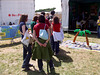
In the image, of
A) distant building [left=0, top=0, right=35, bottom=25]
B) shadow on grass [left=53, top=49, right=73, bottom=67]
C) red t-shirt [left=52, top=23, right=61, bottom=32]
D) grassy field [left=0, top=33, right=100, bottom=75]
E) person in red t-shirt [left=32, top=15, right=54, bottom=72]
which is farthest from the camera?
distant building [left=0, top=0, right=35, bottom=25]

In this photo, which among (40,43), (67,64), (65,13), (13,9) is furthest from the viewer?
(13,9)

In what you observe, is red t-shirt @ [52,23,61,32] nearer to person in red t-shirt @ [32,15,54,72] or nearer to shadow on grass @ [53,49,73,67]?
shadow on grass @ [53,49,73,67]

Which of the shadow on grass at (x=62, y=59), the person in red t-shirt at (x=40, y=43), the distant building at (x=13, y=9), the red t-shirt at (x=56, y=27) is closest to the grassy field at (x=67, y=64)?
the shadow on grass at (x=62, y=59)

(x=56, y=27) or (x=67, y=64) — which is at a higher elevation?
(x=56, y=27)

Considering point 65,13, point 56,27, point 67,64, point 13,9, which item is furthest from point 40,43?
point 13,9

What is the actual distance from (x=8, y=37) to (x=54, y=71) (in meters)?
4.55

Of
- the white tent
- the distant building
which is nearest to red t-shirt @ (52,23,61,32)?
the white tent

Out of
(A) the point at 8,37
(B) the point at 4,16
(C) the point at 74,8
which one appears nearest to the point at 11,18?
(B) the point at 4,16

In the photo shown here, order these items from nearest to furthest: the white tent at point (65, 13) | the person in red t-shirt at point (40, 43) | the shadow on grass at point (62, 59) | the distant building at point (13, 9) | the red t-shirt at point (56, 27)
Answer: the person in red t-shirt at point (40, 43) → the shadow on grass at point (62, 59) → the red t-shirt at point (56, 27) → the white tent at point (65, 13) → the distant building at point (13, 9)

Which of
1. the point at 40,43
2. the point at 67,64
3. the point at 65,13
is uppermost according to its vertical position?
the point at 65,13

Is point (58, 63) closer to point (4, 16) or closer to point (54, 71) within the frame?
point (54, 71)

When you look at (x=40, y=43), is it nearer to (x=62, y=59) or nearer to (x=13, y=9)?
(x=62, y=59)

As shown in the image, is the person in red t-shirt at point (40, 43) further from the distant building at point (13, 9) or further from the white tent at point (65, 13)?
the distant building at point (13, 9)

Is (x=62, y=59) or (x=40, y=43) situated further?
(x=62, y=59)
